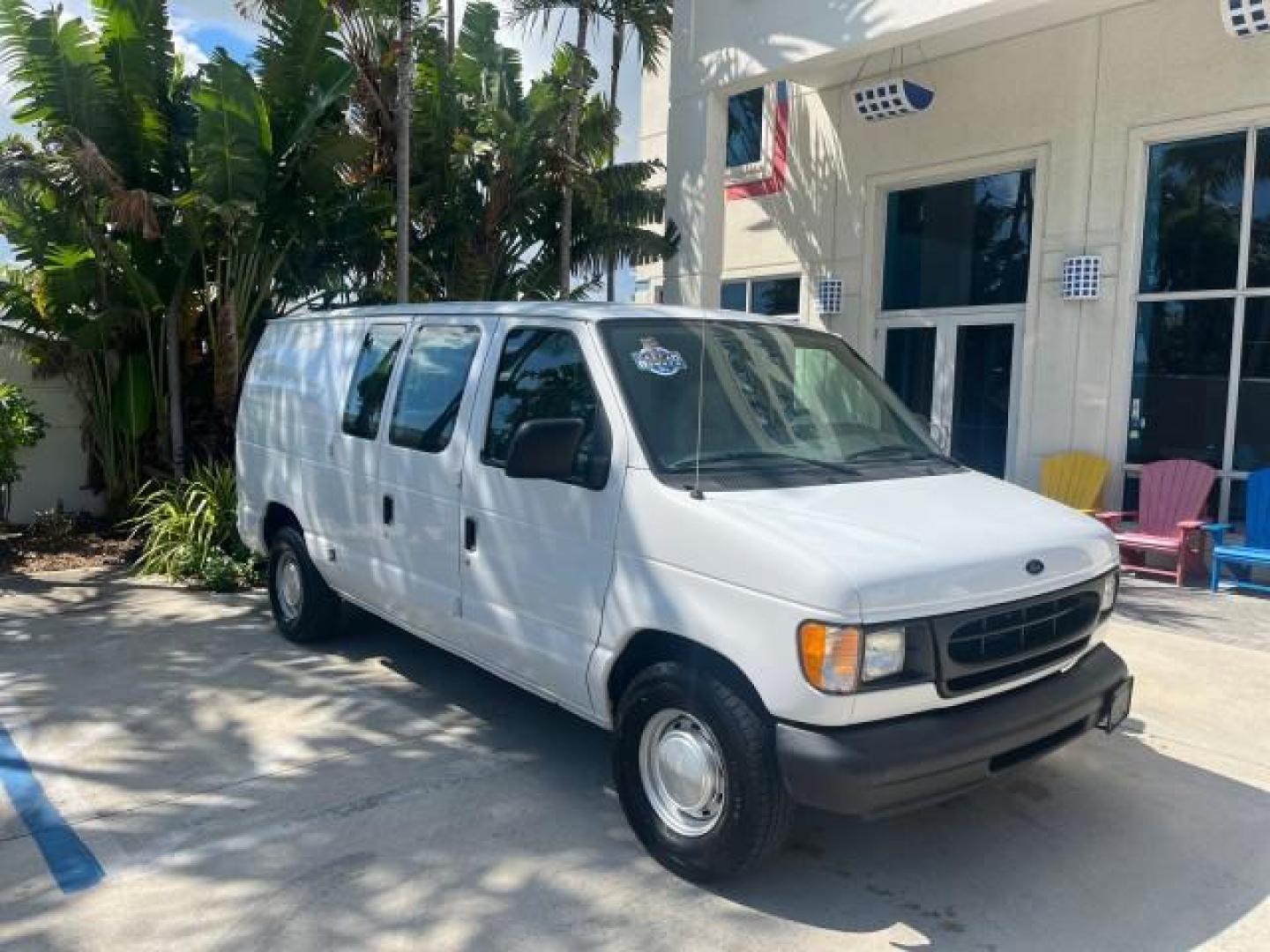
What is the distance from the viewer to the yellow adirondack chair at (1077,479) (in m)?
9.42

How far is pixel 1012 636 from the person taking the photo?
349 centimetres

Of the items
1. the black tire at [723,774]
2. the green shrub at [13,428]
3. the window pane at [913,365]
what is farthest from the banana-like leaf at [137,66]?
the black tire at [723,774]

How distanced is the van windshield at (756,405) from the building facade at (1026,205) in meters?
4.34

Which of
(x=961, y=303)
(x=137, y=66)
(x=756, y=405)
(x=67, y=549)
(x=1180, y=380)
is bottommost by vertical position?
(x=67, y=549)

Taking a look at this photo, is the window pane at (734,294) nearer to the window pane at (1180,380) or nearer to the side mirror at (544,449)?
the window pane at (1180,380)

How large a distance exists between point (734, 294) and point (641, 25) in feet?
13.4

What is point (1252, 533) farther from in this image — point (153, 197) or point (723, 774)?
point (153, 197)

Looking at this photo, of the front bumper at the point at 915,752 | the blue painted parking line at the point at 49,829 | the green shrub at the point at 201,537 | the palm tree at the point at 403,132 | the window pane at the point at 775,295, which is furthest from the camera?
the window pane at the point at 775,295

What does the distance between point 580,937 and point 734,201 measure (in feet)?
38.7

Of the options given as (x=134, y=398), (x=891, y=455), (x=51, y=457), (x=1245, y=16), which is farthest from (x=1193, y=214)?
(x=51, y=457)

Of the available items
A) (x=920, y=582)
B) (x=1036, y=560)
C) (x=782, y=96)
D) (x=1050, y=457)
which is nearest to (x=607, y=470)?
(x=920, y=582)

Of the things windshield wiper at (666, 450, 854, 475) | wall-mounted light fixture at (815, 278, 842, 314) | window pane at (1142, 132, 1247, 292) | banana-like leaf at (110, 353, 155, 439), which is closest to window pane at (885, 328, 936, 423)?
wall-mounted light fixture at (815, 278, 842, 314)

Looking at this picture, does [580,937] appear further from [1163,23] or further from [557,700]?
[1163,23]

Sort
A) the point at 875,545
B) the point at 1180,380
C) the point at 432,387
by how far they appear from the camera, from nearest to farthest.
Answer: the point at 875,545, the point at 432,387, the point at 1180,380
